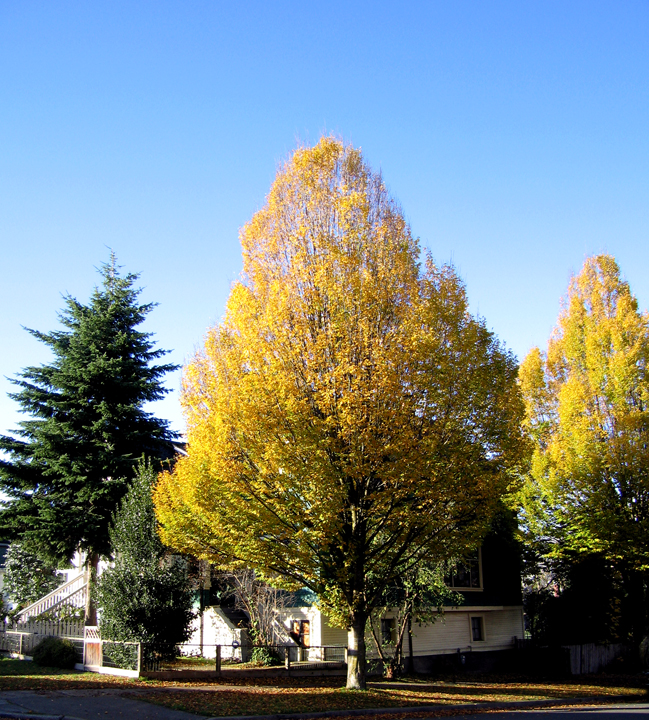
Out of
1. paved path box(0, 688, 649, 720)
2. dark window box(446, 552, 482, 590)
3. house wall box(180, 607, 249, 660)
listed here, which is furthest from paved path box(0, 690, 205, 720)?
dark window box(446, 552, 482, 590)

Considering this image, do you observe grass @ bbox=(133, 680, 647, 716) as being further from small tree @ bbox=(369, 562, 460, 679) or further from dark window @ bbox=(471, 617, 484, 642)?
dark window @ bbox=(471, 617, 484, 642)

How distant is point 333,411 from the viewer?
52.4 feet

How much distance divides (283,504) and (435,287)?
7.23 m

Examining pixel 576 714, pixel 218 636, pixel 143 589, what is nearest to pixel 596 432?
pixel 576 714

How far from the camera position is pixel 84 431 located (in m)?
25.2

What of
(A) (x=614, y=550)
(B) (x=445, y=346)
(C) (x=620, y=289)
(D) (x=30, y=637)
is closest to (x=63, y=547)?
(D) (x=30, y=637)

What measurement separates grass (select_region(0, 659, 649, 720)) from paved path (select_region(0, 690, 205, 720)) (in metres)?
0.53

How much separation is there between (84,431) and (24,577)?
10075 mm

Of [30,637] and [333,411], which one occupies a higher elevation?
[333,411]

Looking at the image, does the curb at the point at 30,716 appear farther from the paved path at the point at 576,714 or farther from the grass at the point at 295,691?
the paved path at the point at 576,714

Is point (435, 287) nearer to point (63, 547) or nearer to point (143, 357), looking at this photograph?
point (143, 357)

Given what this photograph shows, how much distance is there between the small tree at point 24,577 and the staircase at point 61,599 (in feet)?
6.58

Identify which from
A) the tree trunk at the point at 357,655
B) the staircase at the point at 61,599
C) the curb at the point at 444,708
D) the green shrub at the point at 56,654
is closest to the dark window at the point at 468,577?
the curb at the point at 444,708

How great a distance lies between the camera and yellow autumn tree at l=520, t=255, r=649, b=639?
2558 cm
